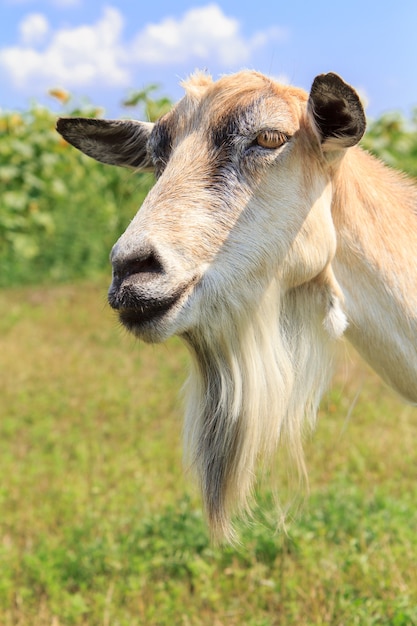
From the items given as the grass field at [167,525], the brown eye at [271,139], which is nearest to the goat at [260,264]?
the brown eye at [271,139]

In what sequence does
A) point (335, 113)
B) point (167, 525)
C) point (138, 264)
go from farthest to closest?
point (167, 525), point (335, 113), point (138, 264)

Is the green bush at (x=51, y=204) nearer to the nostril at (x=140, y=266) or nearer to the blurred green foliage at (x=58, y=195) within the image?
the blurred green foliage at (x=58, y=195)

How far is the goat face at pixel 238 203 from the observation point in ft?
7.42

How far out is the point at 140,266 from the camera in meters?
2.21

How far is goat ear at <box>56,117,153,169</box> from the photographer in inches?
119

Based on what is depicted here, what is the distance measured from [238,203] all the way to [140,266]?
0.42m

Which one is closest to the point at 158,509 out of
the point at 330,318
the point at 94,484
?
the point at 94,484

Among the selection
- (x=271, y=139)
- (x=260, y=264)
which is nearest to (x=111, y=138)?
(x=271, y=139)

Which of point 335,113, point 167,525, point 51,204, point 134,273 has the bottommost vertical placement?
point 167,525

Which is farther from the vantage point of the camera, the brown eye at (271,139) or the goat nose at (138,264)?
the brown eye at (271,139)

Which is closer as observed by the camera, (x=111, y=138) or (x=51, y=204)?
(x=111, y=138)

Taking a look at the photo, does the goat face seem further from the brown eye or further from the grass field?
the grass field

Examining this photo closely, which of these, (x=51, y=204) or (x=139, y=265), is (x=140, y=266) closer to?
(x=139, y=265)

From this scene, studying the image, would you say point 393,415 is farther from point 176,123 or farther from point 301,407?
point 176,123
